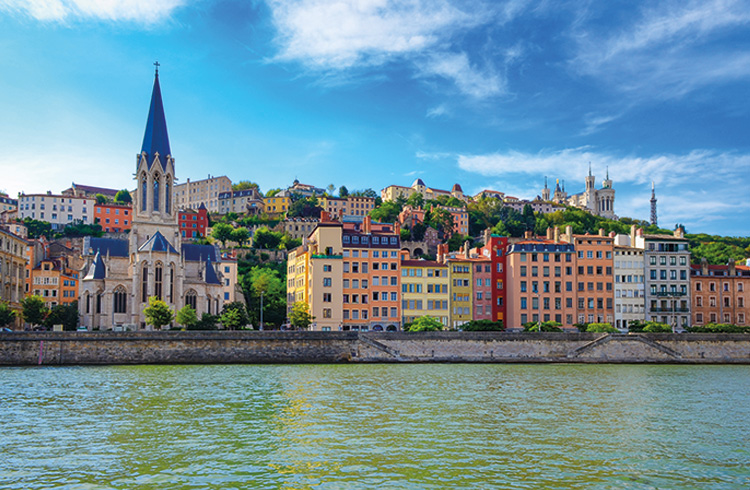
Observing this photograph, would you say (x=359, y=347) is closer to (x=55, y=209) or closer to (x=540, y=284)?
(x=540, y=284)

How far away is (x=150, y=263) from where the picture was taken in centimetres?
8588

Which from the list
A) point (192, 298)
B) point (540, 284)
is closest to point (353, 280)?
point (192, 298)

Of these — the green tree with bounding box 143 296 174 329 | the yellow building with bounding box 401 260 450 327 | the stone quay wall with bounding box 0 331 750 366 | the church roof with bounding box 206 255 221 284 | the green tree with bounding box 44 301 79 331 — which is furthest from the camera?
the church roof with bounding box 206 255 221 284

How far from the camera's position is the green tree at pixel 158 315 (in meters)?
77.0

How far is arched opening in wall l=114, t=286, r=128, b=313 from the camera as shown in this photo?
3376 inches

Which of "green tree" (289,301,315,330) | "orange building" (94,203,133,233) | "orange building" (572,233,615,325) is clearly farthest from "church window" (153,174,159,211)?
"orange building" (94,203,133,233)

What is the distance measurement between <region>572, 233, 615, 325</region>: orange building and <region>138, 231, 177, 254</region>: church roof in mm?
53190

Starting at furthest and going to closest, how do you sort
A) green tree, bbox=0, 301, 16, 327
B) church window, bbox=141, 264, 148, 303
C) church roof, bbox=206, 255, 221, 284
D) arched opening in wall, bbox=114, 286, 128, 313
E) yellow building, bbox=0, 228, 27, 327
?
church roof, bbox=206, 255, 221, 284 < arched opening in wall, bbox=114, 286, 128, 313 < church window, bbox=141, 264, 148, 303 < yellow building, bbox=0, 228, 27, 327 < green tree, bbox=0, 301, 16, 327

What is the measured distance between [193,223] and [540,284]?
106m

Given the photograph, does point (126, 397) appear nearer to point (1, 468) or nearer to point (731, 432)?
point (1, 468)

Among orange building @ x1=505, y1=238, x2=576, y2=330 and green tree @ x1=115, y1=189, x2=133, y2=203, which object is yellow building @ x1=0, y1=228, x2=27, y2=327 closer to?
orange building @ x1=505, y1=238, x2=576, y2=330

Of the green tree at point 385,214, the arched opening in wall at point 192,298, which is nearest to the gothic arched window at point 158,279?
the arched opening in wall at point 192,298

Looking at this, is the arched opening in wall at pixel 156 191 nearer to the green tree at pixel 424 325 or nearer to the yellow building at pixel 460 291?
the yellow building at pixel 460 291

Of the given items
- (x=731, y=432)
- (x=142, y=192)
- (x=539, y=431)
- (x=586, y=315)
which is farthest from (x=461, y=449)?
(x=142, y=192)
